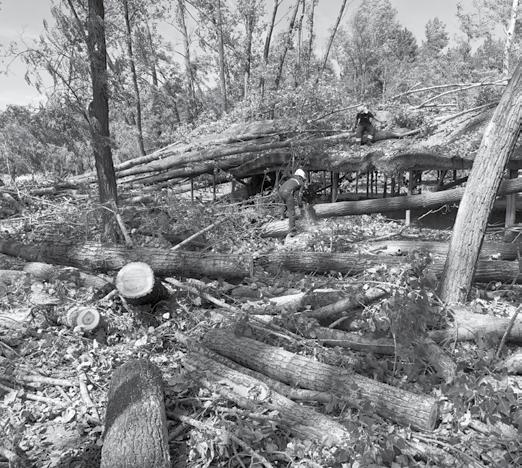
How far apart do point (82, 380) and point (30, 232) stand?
17.9ft

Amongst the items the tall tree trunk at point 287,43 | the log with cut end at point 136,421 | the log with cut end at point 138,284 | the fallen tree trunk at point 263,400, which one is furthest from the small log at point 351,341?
the tall tree trunk at point 287,43

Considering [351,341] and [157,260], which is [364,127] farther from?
[351,341]

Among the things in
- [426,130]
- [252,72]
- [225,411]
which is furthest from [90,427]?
[252,72]

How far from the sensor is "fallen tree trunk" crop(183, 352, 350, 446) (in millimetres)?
3207

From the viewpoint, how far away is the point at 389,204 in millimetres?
9656

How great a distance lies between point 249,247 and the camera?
799 centimetres

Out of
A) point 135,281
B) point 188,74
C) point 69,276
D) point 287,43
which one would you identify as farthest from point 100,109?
point 188,74

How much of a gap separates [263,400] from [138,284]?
6.92 feet

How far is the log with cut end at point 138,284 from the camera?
4.95 m

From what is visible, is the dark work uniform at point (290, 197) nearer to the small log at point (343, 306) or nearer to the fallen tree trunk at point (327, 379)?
the small log at point (343, 306)

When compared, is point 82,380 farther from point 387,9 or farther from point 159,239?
point 387,9

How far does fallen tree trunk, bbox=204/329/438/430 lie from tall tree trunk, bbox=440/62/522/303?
5.97 ft

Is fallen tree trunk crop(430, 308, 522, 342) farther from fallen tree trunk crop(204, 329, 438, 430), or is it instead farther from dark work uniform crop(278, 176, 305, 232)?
dark work uniform crop(278, 176, 305, 232)

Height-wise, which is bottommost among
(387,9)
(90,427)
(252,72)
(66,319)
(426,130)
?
(90,427)
